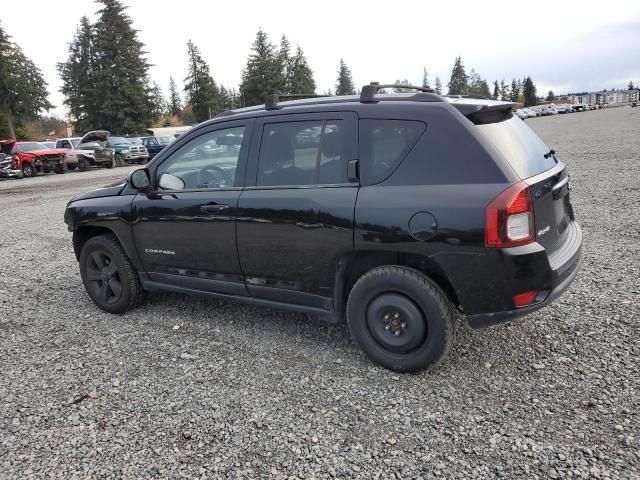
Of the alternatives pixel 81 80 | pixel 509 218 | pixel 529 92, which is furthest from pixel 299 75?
pixel 509 218

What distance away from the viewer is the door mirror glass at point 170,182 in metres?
4.27

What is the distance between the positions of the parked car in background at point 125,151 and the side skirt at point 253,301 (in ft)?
85.0

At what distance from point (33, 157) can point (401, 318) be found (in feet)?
80.4

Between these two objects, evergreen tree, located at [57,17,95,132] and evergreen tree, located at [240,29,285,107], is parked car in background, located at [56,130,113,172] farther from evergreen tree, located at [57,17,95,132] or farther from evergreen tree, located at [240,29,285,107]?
evergreen tree, located at [240,29,285,107]

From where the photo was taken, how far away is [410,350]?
3.37 m

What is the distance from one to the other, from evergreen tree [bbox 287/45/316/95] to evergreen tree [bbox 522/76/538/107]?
74149 mm

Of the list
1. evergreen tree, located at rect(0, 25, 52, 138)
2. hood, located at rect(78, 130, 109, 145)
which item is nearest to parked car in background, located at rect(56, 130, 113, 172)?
hood, located at rect(78, 130, 109, 145)

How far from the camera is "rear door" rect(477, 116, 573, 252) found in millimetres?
3100

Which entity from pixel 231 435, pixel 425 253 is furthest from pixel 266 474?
pixel 425 253

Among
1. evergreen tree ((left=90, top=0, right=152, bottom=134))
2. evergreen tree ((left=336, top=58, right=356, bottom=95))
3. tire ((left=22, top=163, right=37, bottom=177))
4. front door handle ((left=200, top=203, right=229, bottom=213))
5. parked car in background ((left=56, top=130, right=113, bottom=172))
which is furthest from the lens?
evergreen tree ((left=336, top=58, right=356, bottom=95))

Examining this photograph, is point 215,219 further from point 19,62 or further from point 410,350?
point 19,62

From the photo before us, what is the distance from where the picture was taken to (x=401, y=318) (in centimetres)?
336

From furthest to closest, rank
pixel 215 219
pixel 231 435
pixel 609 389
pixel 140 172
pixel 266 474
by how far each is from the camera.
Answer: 1. pixel 140 172
2. pixel 215 219
3. pixel 609 389
4. pixel 231 435
5. pixel 266 474

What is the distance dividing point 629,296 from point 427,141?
8.95ft
